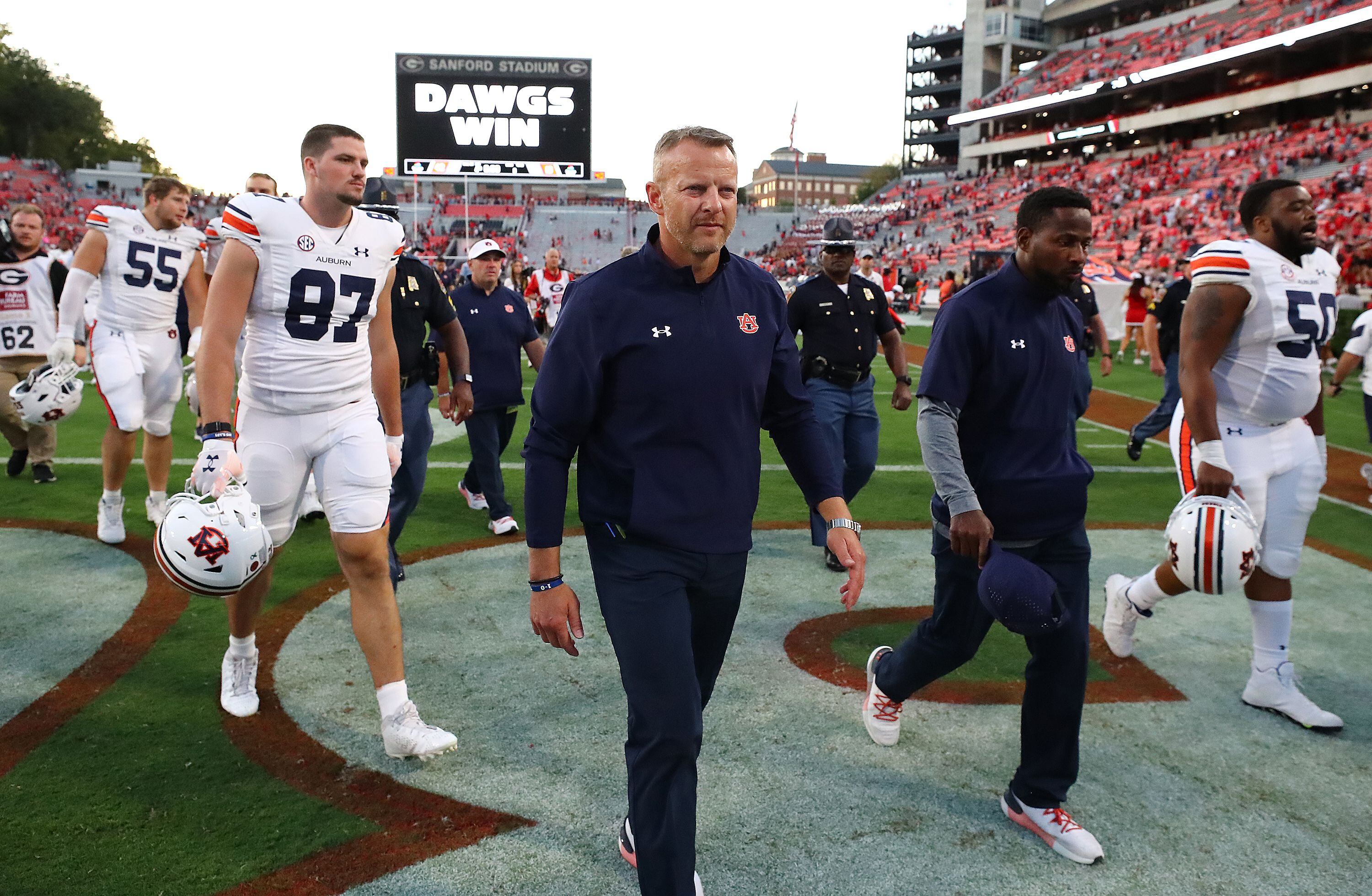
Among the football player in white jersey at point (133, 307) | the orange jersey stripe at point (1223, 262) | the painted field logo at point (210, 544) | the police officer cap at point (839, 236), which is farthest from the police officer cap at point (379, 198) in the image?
the orange jersey stripe at point (1223, 262)

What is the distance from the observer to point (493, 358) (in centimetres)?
697

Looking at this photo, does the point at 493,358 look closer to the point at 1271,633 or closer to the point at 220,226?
the point at 220,226

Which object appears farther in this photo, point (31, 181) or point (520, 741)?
point (31, 181)

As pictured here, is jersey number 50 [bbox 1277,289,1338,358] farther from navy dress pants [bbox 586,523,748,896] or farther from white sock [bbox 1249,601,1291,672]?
navy dress pants [bbox 586,523,748,896]

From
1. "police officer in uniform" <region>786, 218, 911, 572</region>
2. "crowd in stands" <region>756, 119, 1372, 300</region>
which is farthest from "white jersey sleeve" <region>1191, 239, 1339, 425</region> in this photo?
"crowd in stands" <region>756, 119, 1372, 300</region>

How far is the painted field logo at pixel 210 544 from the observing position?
321 centimetres

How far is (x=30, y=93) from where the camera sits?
77438mm

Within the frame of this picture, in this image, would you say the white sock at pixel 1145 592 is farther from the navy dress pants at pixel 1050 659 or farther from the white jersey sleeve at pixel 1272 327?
the navy dress pants at pixel 1050 659

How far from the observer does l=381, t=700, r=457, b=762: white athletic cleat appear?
3.58m

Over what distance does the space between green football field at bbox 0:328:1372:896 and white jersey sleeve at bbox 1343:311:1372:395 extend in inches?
123

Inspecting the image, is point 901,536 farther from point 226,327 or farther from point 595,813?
point 226,327

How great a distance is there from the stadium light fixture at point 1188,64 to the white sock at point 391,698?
54.5 metres

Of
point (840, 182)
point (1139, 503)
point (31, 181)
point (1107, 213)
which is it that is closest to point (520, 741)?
point (1139, 503)

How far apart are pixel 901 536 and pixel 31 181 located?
74931 mm
